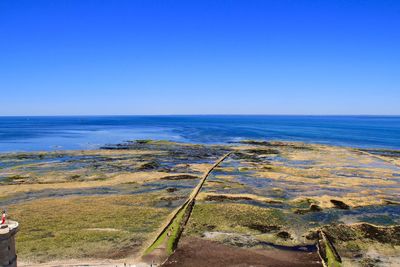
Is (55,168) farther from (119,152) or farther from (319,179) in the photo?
(319,179)

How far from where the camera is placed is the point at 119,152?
8181 cm

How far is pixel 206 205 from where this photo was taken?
37.7 metres

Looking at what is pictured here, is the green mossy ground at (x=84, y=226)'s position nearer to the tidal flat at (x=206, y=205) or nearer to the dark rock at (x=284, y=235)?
the tidal flat at (x=206, y=205)

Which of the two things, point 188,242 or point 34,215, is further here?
point 34,215

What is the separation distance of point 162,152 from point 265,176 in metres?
34.0

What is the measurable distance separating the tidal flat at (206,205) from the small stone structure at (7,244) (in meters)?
9.77

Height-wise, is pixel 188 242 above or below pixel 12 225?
below

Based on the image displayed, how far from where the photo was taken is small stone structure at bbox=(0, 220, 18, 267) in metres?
15.1

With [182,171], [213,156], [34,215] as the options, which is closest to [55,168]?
[182,171]

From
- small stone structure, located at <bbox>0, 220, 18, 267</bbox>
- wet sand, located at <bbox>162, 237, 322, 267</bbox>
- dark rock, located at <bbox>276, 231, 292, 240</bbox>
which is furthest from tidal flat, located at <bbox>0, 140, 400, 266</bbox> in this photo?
small stone structure, located at <bbox>0, 220, 18, 267</bbox>

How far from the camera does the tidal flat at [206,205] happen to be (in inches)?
1074

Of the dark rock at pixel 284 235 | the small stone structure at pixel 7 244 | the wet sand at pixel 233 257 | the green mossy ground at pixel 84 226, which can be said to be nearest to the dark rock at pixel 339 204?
the dark rock at pixel 284 235

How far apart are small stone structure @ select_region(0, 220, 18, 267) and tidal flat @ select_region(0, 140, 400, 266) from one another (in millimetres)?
9773

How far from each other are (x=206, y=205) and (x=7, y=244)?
2431 centimetres
